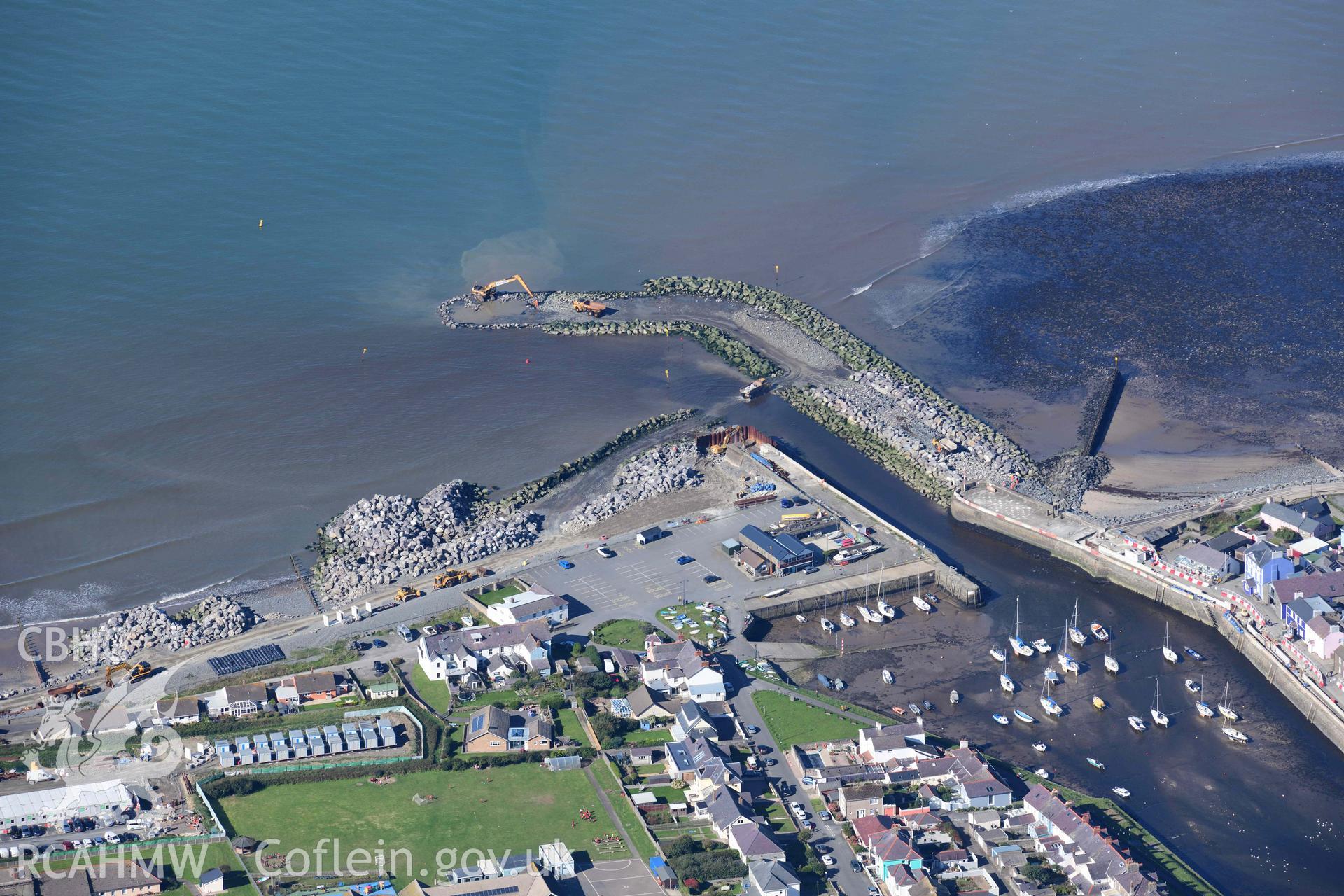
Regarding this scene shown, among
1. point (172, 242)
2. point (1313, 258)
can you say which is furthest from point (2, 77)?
point (1313, 258)

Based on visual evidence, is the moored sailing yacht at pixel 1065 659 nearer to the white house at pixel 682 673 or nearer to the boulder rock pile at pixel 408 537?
the white house at pixel 682 673

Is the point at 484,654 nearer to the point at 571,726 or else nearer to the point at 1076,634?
the point at 571,726

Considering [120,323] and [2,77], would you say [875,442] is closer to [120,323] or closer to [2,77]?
[120,323]

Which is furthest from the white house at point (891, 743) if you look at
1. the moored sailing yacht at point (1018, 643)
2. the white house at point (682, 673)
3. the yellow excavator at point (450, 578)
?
the yellow excavator at point (450, 578)

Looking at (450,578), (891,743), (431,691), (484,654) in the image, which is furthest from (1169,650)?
(450,578)

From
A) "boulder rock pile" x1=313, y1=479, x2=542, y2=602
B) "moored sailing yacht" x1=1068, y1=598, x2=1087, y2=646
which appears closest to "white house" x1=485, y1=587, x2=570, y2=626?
"boulder rock pile" x1=313, y1=479, x2=542, y2=602

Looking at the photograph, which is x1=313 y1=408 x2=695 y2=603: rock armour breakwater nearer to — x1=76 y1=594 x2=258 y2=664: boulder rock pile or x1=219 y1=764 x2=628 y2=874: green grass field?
x1=76 y1=594 x2=258 y2=664: boulder rock pile
